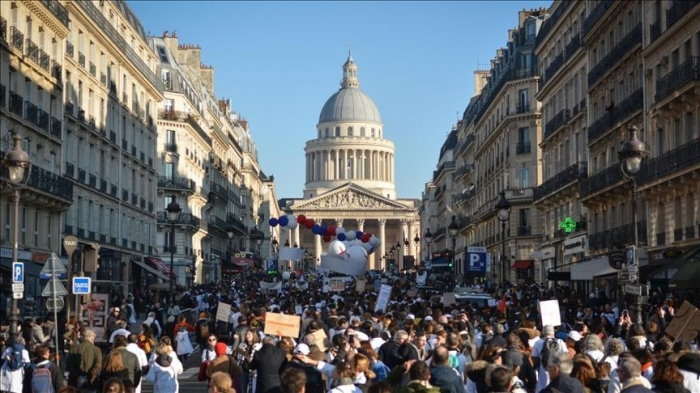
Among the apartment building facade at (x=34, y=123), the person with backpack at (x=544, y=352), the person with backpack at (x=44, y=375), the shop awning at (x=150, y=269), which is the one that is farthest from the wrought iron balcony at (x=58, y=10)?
the person with backpack at (x=544, y=352)

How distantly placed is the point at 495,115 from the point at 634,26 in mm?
35972

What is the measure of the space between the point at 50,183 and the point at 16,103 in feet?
11.9

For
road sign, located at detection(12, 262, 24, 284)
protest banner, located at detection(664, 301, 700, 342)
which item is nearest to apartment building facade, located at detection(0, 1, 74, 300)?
road sign, located at detection(12, 262, 24, 284)

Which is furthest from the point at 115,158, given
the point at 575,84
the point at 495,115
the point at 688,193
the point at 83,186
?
the point at 495,115

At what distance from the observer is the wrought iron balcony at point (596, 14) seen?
1686 inches

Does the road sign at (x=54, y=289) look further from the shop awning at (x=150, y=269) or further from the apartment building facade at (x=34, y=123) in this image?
the shop awning at (x=150, y=269)

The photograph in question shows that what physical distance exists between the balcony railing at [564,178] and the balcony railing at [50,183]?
60.3 ft

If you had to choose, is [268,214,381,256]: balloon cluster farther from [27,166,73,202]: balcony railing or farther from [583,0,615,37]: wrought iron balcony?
[583,0,615,37]: wrought iron balcony

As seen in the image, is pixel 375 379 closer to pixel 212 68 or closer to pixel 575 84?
pixel 575 84

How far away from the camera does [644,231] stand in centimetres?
3859

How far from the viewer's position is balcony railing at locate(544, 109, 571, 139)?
51344mm

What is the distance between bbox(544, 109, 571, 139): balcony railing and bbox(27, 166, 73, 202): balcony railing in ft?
65.2

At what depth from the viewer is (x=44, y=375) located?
1444 centimetres

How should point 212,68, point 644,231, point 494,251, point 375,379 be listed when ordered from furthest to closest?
point 212,68 → point 494,251 → point 644,231 → point 375,379
